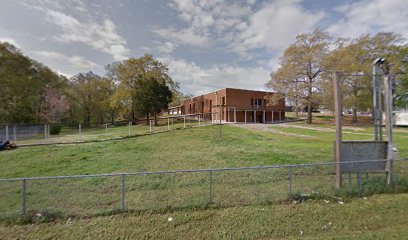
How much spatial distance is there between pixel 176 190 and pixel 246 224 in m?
2.76

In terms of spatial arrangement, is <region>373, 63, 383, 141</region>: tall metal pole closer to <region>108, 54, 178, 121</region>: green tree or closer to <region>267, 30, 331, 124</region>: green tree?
<region>267, 30, 331, 124</region>: green tree

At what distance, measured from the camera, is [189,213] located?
4.66m

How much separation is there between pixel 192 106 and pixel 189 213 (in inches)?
1912

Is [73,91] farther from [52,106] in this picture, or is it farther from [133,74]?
[133,74]

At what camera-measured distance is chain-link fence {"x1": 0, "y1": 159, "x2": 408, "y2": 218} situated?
16.5 ft

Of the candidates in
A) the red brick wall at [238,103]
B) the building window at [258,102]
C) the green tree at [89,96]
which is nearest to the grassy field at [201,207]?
the red brick wall at [238,103]

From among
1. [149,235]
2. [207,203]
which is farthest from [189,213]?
[149,235]

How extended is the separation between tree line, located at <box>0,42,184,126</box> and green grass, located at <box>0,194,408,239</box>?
34890 mm

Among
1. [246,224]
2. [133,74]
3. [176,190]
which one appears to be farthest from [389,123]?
[133,74]

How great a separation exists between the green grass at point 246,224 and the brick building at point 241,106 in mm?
28573

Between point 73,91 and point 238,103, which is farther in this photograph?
point 73,91

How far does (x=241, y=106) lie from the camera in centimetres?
3819

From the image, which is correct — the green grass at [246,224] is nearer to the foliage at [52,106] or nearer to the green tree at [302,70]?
the green tree at [302,70]

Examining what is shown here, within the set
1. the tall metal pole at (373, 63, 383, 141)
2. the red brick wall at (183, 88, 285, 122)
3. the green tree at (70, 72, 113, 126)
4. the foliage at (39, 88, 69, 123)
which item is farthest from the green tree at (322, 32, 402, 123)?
Answer: the foliage at (39, 88, 69, 123)
